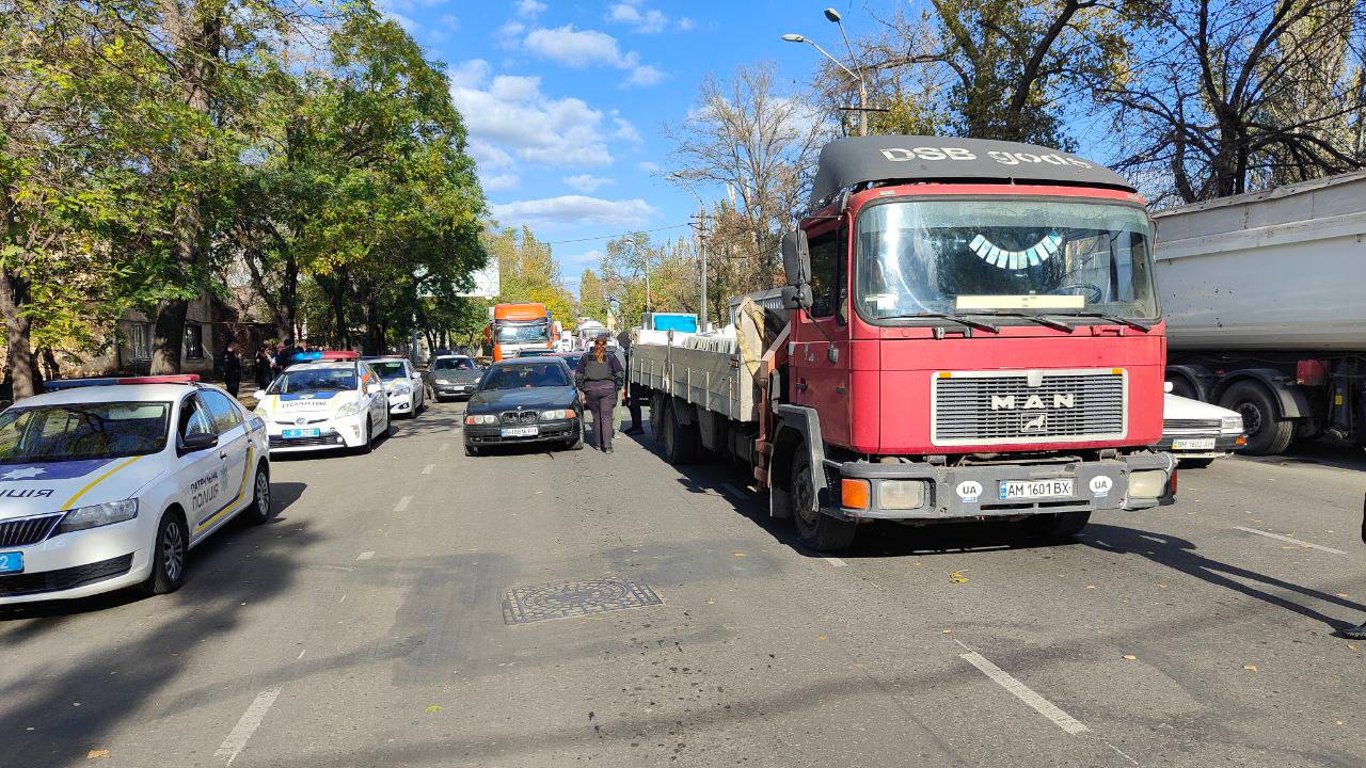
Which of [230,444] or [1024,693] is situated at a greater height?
[230,444]

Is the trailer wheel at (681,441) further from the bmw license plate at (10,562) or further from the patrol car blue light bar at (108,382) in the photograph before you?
the bmw license plate at (10,562)

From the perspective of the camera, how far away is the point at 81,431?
6895 millimetres

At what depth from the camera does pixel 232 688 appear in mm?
4551

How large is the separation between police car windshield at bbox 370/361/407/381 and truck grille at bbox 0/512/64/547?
16.7 m

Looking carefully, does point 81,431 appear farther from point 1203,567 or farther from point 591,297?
point 591,297

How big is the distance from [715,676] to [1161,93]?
18.8 metres

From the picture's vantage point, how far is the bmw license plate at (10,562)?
545 centimetres

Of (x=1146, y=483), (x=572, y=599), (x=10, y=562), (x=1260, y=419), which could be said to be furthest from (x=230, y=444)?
(x=1260, y=419)

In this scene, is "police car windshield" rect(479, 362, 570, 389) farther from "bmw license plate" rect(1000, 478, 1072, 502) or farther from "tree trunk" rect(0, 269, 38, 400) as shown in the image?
"bmw license plate" rect(1000, 478, 1072, 502)

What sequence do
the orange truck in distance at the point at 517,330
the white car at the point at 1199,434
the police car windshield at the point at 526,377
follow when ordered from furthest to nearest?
the orange truck in distance at the point at 517,330 < the police car windshield at the point at 526,377 < the white car at the point at 1199,434

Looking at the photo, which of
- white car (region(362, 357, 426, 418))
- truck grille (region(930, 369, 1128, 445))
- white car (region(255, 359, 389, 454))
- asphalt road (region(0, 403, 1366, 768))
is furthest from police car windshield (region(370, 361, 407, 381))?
truck grille (region(930, 369, 1128, 445))

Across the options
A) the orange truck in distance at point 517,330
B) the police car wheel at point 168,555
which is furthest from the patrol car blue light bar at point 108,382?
the orange truck in distance at point 517,330

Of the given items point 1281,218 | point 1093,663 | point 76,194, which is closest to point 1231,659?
point 1093,663

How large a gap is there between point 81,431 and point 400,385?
1454 cm
